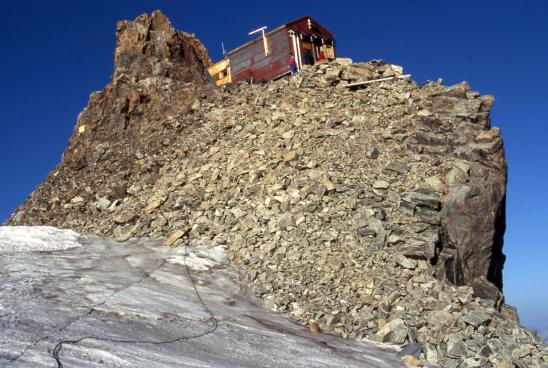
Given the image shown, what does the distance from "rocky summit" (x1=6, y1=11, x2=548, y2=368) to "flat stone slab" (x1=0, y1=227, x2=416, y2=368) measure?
1182mm

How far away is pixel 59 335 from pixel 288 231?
8776 mm

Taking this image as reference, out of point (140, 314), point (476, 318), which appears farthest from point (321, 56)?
point (140, 314)

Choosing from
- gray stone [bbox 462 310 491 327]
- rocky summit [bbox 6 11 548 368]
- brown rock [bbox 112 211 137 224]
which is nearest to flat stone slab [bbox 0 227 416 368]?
rocky summit [bbox 6 11 548 368]

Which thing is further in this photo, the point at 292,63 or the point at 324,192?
the point at 292,63

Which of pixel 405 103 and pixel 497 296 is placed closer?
pixel 497 296

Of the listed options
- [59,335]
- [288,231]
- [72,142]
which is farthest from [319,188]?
[72,142]

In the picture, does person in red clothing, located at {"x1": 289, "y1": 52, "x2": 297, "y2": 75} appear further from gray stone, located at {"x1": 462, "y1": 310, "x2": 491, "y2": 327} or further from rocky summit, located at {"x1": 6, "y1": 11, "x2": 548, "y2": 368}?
gray stone, located at {"x1": 462, "y1": 310, "x2": 491, "y2": 327}

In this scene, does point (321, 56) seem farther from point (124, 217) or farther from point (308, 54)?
point (124, 217)

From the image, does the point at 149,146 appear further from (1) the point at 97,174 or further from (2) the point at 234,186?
(2) the point at 234,186

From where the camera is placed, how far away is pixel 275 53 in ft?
94.0

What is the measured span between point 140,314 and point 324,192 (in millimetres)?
8519

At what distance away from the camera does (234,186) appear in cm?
1953

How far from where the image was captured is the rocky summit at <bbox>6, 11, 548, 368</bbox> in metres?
13.7

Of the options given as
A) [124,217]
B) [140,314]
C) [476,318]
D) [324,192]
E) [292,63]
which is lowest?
[476,318]
